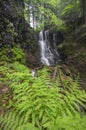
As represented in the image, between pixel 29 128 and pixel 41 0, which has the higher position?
pixel 41 0

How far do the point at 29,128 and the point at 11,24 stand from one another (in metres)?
7.27

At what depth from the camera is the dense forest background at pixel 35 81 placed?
2.10m

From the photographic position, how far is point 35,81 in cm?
272

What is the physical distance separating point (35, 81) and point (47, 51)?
1161 centimetres

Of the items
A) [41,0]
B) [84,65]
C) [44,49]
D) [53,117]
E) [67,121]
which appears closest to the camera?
[67,121]

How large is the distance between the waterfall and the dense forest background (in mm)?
745

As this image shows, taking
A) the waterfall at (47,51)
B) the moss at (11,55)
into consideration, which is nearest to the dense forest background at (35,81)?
the moss at (11,55)

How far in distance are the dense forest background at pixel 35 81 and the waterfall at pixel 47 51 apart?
0.74 metres

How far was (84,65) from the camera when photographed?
304 inches

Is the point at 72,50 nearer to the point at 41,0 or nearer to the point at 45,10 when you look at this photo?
the point at 45,10

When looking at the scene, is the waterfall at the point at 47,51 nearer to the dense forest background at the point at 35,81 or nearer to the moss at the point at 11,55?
the dense forest background at the point at 35,81

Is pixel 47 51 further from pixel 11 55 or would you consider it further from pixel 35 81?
pixel 35 81

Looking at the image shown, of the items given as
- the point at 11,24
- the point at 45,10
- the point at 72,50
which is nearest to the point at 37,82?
the point at 11,24

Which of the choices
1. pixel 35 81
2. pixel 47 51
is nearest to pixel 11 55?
pixel 35 81
